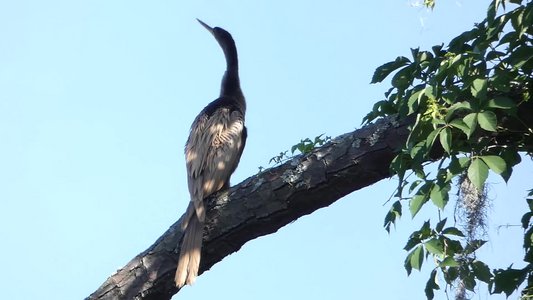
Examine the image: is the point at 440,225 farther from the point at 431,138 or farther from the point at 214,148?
the point at 214,148

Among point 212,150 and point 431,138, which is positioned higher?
point 212,150

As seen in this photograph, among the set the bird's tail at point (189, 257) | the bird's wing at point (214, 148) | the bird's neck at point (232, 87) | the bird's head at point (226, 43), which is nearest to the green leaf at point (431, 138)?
the bird's tail at point (189, 257)

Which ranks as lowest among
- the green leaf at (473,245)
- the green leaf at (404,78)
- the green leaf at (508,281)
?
the green leaf at (508,281)

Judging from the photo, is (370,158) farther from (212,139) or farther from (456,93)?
(212,139)

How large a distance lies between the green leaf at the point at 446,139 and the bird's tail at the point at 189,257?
1560 millimetres

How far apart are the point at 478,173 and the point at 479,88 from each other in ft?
1.23

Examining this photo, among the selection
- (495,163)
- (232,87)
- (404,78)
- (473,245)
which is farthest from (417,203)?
(232,87)

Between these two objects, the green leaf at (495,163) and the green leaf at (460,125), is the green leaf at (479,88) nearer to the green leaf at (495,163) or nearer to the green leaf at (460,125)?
the green leaf at (460,125)

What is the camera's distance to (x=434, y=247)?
3756 mm

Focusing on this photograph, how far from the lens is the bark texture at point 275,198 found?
4.41 m

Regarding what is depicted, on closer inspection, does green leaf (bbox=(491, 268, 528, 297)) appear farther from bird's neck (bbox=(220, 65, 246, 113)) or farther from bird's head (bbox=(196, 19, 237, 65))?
bird's head (bbox=(196, 19, 237, 65))

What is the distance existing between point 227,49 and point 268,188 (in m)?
4.03

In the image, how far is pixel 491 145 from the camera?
406 cm

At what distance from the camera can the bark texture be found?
14.5 feet
